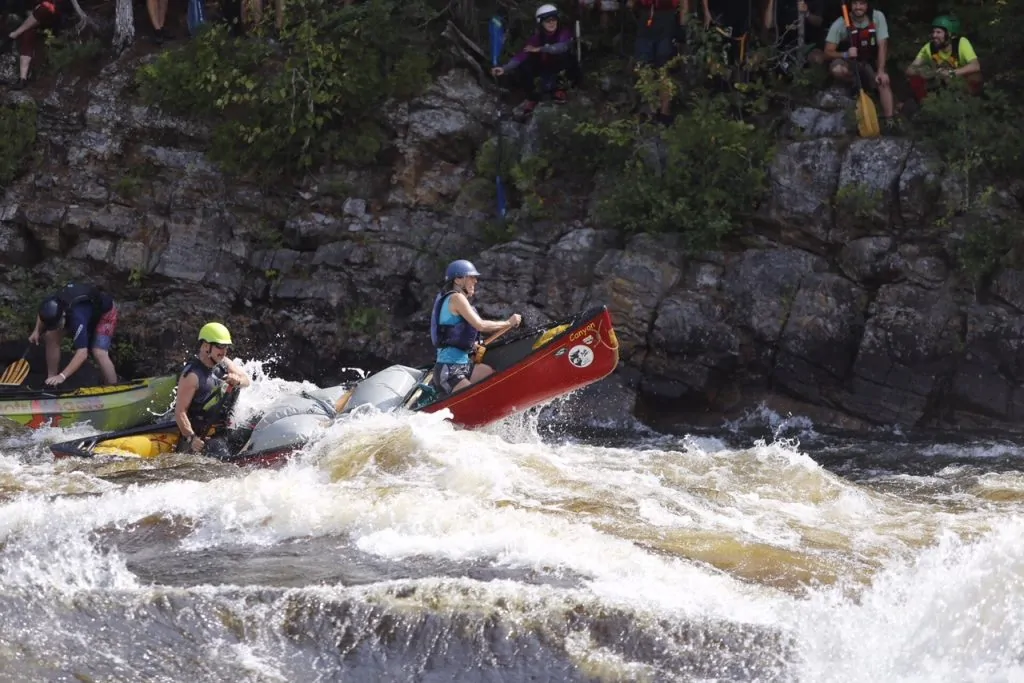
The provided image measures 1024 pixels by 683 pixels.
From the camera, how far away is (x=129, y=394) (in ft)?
39.2

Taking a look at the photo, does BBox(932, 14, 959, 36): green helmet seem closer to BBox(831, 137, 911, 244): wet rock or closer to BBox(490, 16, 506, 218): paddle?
BBox(831, 137, 911, 244): wet rock

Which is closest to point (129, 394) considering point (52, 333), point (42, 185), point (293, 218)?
point (52, 333)

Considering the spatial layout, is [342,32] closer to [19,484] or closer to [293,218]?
[293,218]

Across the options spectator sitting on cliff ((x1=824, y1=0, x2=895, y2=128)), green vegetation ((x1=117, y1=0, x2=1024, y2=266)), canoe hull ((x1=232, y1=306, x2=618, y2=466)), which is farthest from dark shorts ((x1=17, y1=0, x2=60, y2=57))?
spectator sitting on cliff ((x1=824, y1=0, x2=895, y2=128))

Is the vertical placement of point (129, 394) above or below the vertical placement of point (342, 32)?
below

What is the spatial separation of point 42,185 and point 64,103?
1.11m

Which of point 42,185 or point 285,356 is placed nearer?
point 285,356

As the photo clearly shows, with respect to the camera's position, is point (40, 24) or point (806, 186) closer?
point (806, 186)

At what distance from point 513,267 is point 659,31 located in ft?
10.1

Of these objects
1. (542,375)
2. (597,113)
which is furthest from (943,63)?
(542,375)

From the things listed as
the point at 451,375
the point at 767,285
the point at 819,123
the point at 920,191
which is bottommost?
the point at 451,375

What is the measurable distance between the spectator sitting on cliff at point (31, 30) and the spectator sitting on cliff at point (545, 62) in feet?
18.8

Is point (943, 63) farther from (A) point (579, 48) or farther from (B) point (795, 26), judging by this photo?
(A) point (579, 48)

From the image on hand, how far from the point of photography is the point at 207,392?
1038cm
